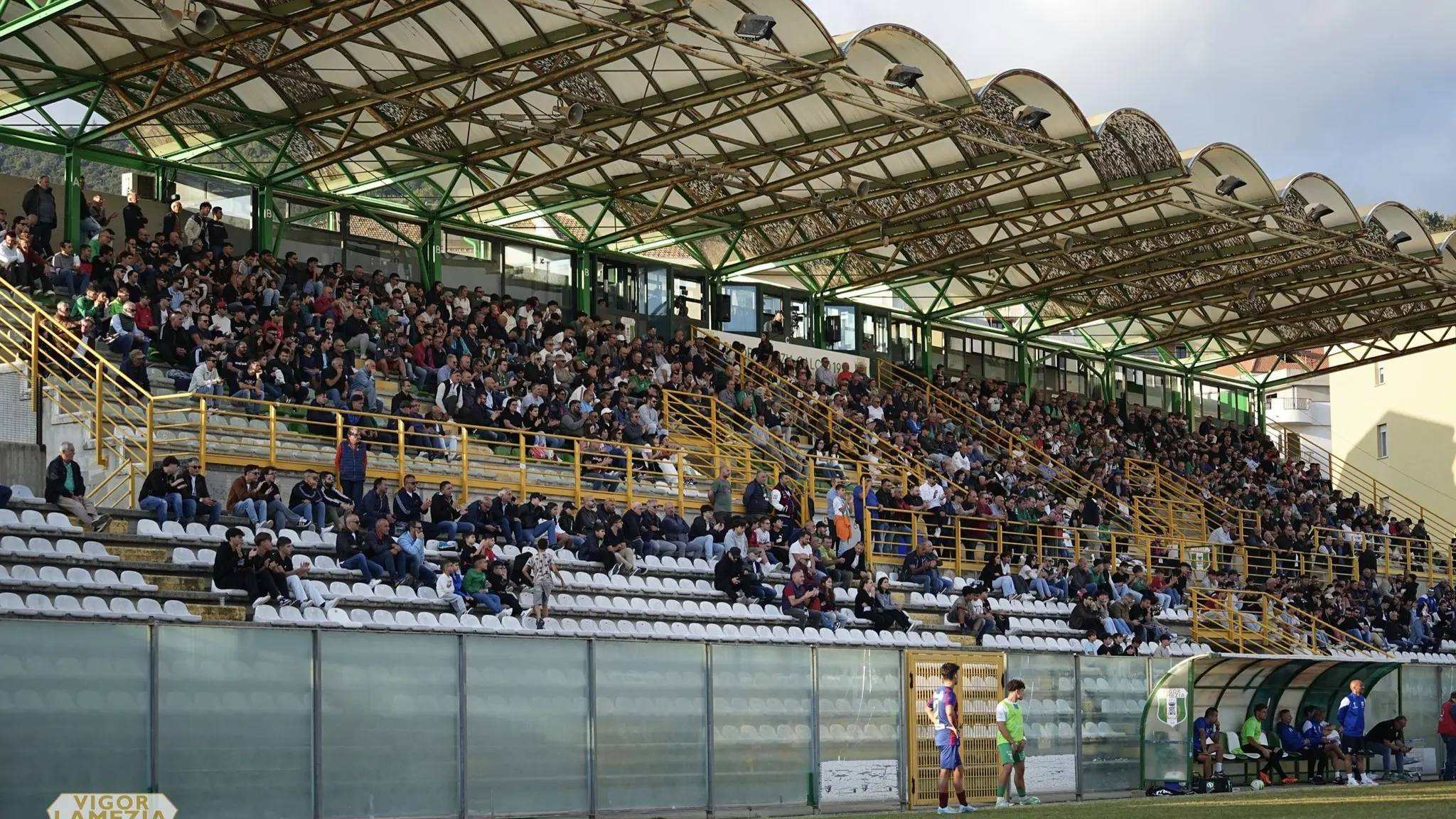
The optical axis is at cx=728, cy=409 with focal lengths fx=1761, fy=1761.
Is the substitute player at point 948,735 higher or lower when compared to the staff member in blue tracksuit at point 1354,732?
higher

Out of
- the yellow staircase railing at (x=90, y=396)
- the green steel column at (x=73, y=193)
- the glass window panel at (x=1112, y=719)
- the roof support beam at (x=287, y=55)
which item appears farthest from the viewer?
the green steel column at (x=73, y=193)

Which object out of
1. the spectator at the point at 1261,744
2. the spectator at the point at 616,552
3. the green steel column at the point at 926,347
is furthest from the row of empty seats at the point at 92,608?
the green steel column at the point at 926,347

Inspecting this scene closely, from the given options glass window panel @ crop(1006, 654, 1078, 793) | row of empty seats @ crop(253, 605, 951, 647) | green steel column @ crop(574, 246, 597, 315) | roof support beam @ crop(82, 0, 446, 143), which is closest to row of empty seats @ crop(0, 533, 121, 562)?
row of empty seats @ crop(253, 605, 951, 647)

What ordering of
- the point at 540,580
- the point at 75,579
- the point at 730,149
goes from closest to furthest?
1. the point at 75,579
2. the point at 540,580
3. the point at 730,149

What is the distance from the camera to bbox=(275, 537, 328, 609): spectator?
17.3 meters

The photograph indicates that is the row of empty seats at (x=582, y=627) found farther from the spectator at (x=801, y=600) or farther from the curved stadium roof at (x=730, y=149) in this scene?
the curved stadium roof at (x=730, y=149)

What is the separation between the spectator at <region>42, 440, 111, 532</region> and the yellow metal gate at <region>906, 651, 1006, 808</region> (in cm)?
877

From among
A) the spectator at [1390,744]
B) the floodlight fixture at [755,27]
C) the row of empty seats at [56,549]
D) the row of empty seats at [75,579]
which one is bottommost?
the spectator at [1390,744]

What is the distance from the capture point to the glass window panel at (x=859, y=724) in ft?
61.1

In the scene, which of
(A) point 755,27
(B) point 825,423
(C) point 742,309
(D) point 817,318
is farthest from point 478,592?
(D) point 817,318

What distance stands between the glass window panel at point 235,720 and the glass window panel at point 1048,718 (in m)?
→ 9.42

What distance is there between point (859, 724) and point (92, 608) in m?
8.02

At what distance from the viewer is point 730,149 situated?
3266cm

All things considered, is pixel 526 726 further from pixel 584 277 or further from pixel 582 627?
pixel 584 277
